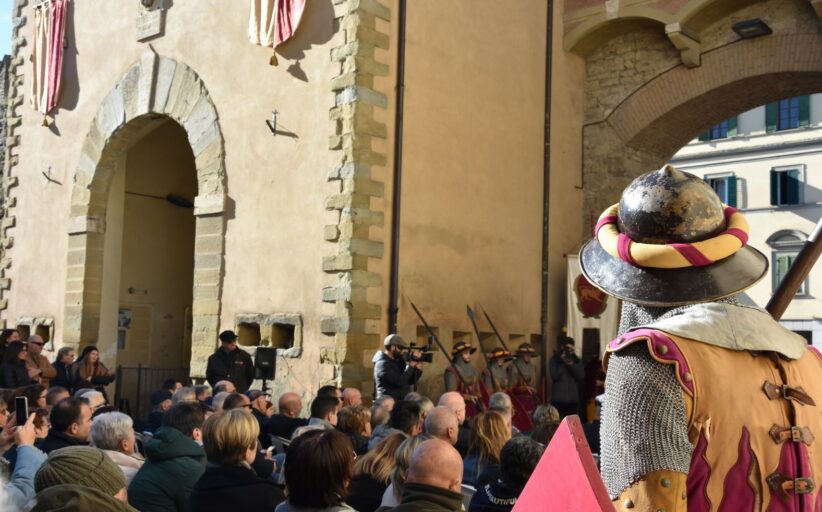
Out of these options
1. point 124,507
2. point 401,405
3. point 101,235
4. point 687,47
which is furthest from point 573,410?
point 124,507

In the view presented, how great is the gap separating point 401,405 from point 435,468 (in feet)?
11.2

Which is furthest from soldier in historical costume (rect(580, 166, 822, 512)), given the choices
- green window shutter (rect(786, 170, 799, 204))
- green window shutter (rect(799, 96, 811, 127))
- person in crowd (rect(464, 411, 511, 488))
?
green window shutter (rect(786, 170, 799, 204))

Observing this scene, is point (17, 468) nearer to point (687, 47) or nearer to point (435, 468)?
point (435, 468)

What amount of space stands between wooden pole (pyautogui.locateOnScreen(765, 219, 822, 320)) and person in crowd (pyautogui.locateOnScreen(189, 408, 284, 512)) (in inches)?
97.8

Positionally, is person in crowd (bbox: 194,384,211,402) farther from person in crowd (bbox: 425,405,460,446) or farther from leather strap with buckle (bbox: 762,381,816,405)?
leather strap with buckle (bbox: 762,381,816,405)

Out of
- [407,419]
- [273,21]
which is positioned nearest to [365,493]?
[407,419]

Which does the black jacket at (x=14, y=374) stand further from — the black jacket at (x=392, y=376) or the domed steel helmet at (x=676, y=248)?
the domed steel helmet at (x=676, y=248)

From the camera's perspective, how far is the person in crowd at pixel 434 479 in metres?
3.47

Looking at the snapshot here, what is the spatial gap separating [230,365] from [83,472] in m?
8.13

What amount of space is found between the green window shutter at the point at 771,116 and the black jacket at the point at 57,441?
2592 centimetres

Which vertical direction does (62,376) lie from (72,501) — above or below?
below

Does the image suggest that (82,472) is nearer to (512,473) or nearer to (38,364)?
(512,473)

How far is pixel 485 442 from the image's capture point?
5.61m

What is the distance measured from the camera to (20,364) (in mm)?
11266
